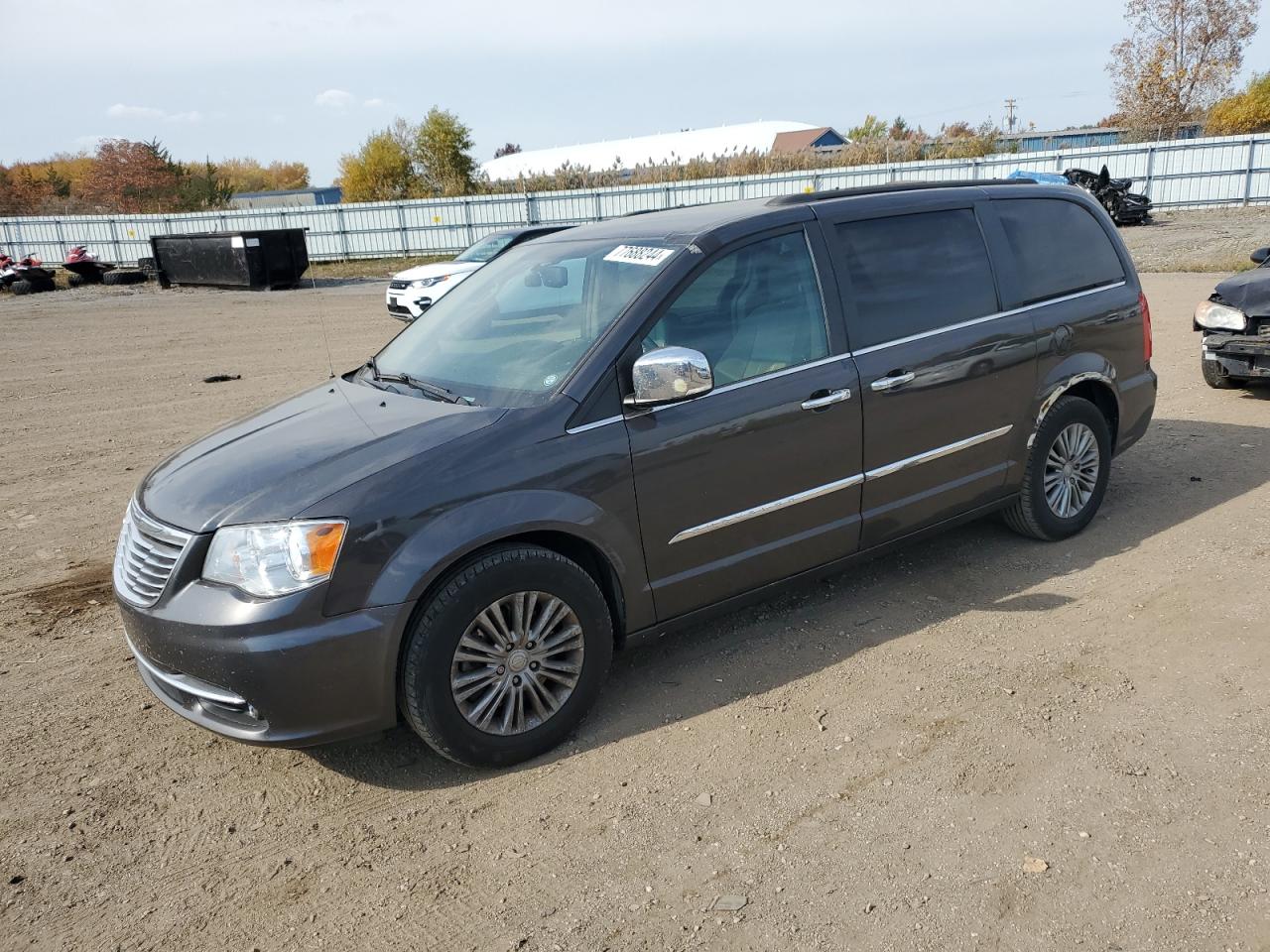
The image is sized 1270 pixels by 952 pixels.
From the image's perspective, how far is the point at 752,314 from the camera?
3977 mm

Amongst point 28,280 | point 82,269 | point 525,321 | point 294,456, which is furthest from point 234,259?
point 294,456

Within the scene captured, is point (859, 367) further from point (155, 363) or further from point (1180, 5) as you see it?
point (1180, 5)

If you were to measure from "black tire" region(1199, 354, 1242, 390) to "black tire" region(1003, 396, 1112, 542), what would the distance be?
3.78 meters

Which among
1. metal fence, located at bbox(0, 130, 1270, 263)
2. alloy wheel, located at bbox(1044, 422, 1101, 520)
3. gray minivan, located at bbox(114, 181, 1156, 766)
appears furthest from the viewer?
metal fence, located at bbox(0, 130, 1270, 263)

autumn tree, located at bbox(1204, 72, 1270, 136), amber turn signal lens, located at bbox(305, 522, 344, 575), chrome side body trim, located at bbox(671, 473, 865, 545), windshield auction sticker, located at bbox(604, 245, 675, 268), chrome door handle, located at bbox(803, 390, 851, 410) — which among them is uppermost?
autumn tree, located at bbox(1204, 72, 1270, 136)

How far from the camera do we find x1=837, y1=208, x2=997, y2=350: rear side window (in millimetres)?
4277

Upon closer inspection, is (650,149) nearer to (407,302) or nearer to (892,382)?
(407,302)

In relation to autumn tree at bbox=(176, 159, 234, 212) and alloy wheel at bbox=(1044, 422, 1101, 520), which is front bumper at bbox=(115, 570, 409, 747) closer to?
alloy wheel at bbox=(1044, 422, 1101, 520)

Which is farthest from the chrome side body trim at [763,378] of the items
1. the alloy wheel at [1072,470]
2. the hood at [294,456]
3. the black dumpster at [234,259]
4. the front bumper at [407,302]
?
the black dumpster at [234,259]

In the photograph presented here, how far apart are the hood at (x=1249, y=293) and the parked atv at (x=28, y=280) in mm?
28057

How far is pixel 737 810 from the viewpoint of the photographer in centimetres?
313

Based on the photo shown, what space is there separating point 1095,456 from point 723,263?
2705 millimetres

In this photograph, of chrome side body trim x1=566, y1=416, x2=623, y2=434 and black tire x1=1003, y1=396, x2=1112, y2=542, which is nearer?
chrome side body trim x1=566, y1=416, x2=623, y2=434

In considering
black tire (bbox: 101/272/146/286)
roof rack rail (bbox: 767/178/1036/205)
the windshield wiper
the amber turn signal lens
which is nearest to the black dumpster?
black tire (bbox: 101/272/146/286)
